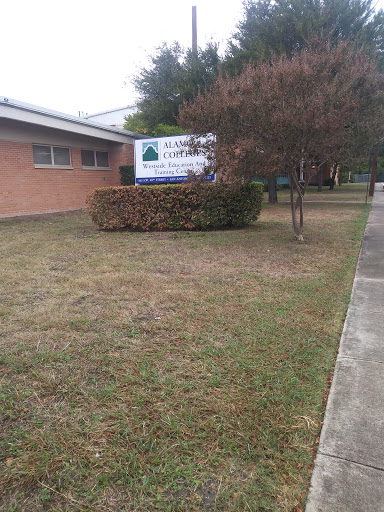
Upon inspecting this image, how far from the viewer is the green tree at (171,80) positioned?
17359 millimetres

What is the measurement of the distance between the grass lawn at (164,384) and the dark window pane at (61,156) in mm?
10786

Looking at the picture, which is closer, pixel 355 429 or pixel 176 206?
pixel 355 429

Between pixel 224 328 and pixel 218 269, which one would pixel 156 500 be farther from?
pixel 218 269

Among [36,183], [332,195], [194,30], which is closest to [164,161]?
[36,183]

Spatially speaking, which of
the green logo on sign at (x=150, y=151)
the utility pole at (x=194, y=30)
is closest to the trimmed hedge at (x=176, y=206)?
the green logo on sign at (x=150, y=151)

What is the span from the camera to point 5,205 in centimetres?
1333

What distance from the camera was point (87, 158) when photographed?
17.0 metres

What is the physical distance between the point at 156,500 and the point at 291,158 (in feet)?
20.9

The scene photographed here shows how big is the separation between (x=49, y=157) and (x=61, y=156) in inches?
26.4

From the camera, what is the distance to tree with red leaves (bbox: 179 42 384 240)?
20.5 feet

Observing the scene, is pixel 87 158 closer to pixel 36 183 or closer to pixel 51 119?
pixel 36 183

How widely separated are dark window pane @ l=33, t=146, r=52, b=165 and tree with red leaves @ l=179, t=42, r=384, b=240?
902 centimetres

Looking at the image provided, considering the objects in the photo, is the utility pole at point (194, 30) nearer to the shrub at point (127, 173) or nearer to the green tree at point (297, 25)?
the green tree at point (297, 25)

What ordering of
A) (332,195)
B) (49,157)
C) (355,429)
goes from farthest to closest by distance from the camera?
1. (332,195)
2. (49,157)
3. (355,429)
